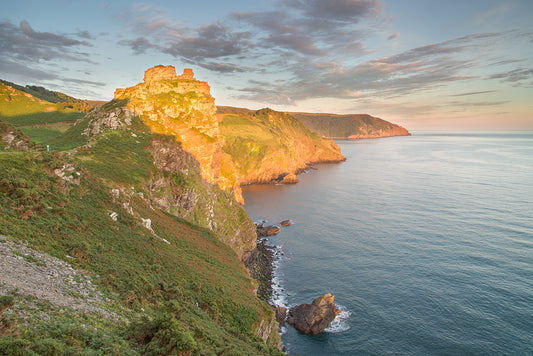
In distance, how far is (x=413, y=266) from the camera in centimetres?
6044

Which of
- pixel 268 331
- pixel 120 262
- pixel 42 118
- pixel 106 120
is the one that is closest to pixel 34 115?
pixel 42 118

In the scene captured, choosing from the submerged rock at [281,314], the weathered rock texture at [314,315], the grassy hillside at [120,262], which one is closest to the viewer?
the grassy hillside at [120,262]

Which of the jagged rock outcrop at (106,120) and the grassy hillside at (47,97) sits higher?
the grassy hillside at (47,97)

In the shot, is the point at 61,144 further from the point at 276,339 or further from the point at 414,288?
the point at 414,288

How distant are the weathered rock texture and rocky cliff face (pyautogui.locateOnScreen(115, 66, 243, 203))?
35.8 m

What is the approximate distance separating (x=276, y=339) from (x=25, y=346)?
103 feet

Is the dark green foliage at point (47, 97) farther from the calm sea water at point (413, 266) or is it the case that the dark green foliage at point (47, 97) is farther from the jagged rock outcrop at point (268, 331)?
the jagged rock outcrop at point (268, 331)

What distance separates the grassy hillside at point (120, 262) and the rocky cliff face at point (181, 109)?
1408cm

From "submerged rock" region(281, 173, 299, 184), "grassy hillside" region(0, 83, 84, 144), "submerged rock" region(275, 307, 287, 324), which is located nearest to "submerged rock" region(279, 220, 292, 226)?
"submerged rock" region(275, 307, 287, 324)

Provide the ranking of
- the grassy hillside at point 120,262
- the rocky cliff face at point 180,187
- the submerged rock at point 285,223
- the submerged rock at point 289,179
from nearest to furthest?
the grassy hillside at point 120,262
the rocky cliff face at point 180,187
the submerged rock at point 285,223
the submerged rock at point 289,179

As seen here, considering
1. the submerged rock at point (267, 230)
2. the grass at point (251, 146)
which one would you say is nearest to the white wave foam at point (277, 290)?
the submerged rock at point (267, 230)

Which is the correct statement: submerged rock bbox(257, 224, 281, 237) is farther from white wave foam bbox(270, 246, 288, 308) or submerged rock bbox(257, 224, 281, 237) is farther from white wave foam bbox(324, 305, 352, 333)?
white wave foam bbox(324, 305, 352, 333)

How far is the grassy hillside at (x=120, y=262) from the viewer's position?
482 inches

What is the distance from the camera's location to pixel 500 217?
81.4m
